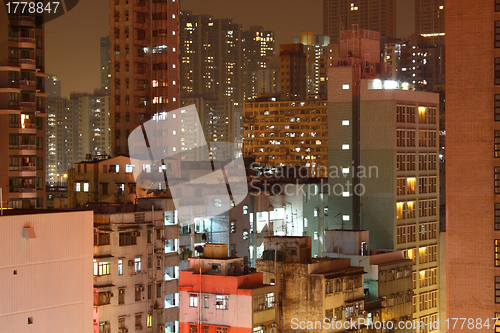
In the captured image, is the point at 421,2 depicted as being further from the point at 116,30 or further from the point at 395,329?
the point at 395,329

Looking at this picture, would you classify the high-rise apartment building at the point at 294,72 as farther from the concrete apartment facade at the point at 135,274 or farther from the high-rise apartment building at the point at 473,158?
the high-rise apartment building at the point at 473,158

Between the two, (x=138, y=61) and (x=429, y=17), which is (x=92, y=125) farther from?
(x=429, y=17)

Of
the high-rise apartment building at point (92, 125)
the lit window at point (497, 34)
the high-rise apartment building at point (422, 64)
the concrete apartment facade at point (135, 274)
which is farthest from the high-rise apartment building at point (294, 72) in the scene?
the lit window at point (497, 34)

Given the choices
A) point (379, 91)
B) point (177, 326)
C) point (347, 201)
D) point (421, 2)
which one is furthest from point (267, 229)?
point (421, 2)

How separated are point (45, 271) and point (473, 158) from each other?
14.7 meters

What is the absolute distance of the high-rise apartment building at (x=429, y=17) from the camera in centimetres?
18459

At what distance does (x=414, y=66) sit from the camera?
5285 inches

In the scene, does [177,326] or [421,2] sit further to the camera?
[421,2]

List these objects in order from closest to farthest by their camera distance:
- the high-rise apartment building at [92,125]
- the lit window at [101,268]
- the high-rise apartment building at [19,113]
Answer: the lit window at [101,268] → the high-rise apartment building at [19,113] → the high-rise apartment building at [92,125]

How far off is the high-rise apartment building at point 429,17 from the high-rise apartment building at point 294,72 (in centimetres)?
5926

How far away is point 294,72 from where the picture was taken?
133 metres

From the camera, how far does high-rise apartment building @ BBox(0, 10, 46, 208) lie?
44.7m

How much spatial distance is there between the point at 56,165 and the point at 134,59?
63.3 m

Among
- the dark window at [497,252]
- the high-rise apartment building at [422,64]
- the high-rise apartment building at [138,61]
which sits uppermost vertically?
the high-rise apartment building at [422,64]
